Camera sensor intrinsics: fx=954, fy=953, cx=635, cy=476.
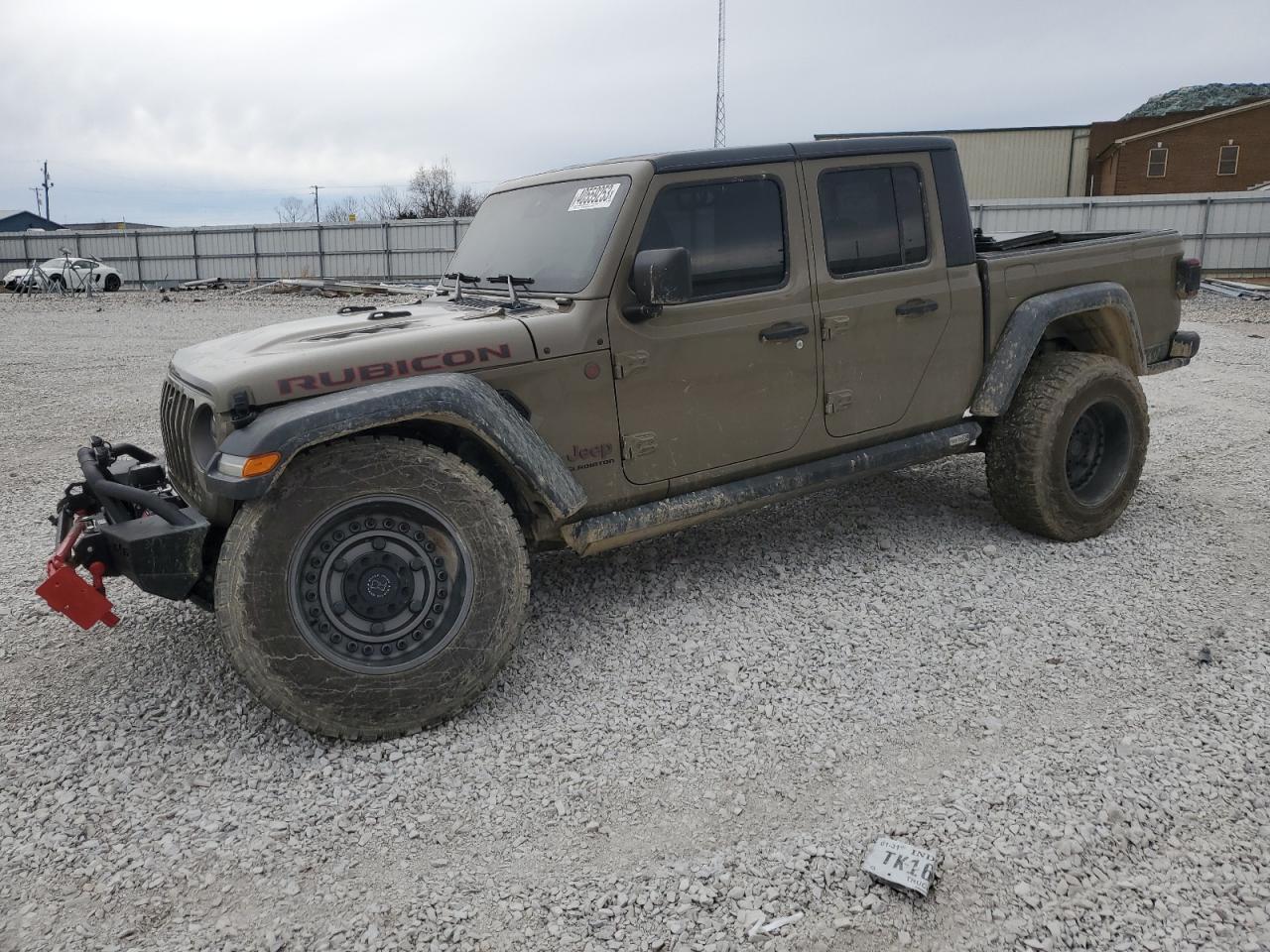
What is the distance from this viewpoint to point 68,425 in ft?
27.9

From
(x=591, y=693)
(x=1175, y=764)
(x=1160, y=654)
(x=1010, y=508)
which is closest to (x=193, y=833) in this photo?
(x=591, y=693)

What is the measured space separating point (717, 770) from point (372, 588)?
132cm

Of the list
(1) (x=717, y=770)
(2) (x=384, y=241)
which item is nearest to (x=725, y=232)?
(1) (x=717, y=770)

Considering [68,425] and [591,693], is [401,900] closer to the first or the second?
[591,693]

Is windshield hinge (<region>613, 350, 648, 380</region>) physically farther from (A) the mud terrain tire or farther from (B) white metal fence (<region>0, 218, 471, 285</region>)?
(B) white metal fence (<region>0, 218, 471, 285</region>)

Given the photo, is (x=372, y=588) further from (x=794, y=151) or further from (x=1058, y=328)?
(x=1058, y=328)

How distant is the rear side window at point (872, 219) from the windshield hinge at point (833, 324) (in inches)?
7.6

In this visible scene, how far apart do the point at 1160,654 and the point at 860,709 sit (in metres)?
1.34

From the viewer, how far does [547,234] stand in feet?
13.6

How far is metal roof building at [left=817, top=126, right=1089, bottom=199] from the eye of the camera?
34.9m

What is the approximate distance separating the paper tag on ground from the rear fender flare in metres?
2.67

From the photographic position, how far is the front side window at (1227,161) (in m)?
33.8

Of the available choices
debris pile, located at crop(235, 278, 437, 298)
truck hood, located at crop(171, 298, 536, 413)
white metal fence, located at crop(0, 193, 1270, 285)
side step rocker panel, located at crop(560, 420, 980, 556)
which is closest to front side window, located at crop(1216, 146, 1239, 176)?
white metal fence, located at crop(0, 193, 1270, 285)

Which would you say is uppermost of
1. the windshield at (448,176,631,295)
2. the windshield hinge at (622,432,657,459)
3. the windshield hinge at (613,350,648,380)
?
the windshield at (448,176,631,295)
